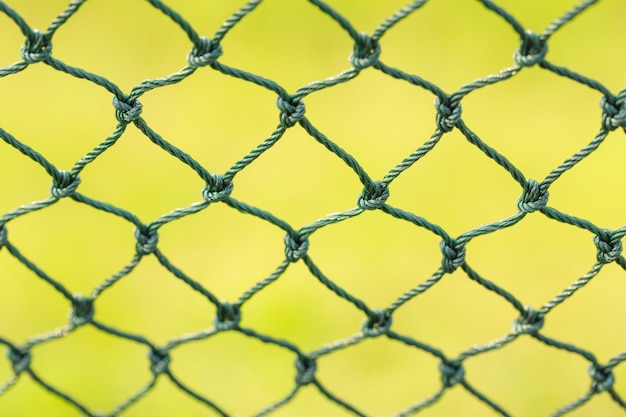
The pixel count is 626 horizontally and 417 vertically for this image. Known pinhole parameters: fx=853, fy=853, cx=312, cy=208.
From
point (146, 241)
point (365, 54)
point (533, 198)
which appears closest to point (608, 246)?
point (533, 198)

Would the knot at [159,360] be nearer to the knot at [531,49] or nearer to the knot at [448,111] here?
the knot at [448,111]

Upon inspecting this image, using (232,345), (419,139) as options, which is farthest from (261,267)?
(419,139)

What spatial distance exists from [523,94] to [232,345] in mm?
1159

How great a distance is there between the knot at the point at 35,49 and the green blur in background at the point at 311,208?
37.9 inches

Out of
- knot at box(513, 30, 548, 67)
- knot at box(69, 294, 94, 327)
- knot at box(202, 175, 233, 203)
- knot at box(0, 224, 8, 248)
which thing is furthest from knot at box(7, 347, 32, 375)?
knot at box(513, 30, 548, 67)

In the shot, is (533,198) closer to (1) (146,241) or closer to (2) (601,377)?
(2) (601,377)

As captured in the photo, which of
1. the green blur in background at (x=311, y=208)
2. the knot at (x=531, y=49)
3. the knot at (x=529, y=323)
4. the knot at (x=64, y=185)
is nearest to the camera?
the knot at (x=531, y=49)

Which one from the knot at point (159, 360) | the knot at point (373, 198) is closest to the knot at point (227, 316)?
the knot at point (159, 360)

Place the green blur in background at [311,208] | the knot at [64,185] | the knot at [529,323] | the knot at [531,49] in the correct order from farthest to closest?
1. the green blur in background at [311,208]
2. the knot at [529,323]
3. the knot at [64,185]
4. the knot at [531,49]

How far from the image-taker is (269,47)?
2.63 metres

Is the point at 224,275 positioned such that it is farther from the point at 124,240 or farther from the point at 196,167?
the point at 196,167

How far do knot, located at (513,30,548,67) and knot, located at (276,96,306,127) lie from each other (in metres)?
0.30

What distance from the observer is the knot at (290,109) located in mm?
1171

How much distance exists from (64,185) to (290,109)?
34 cm
